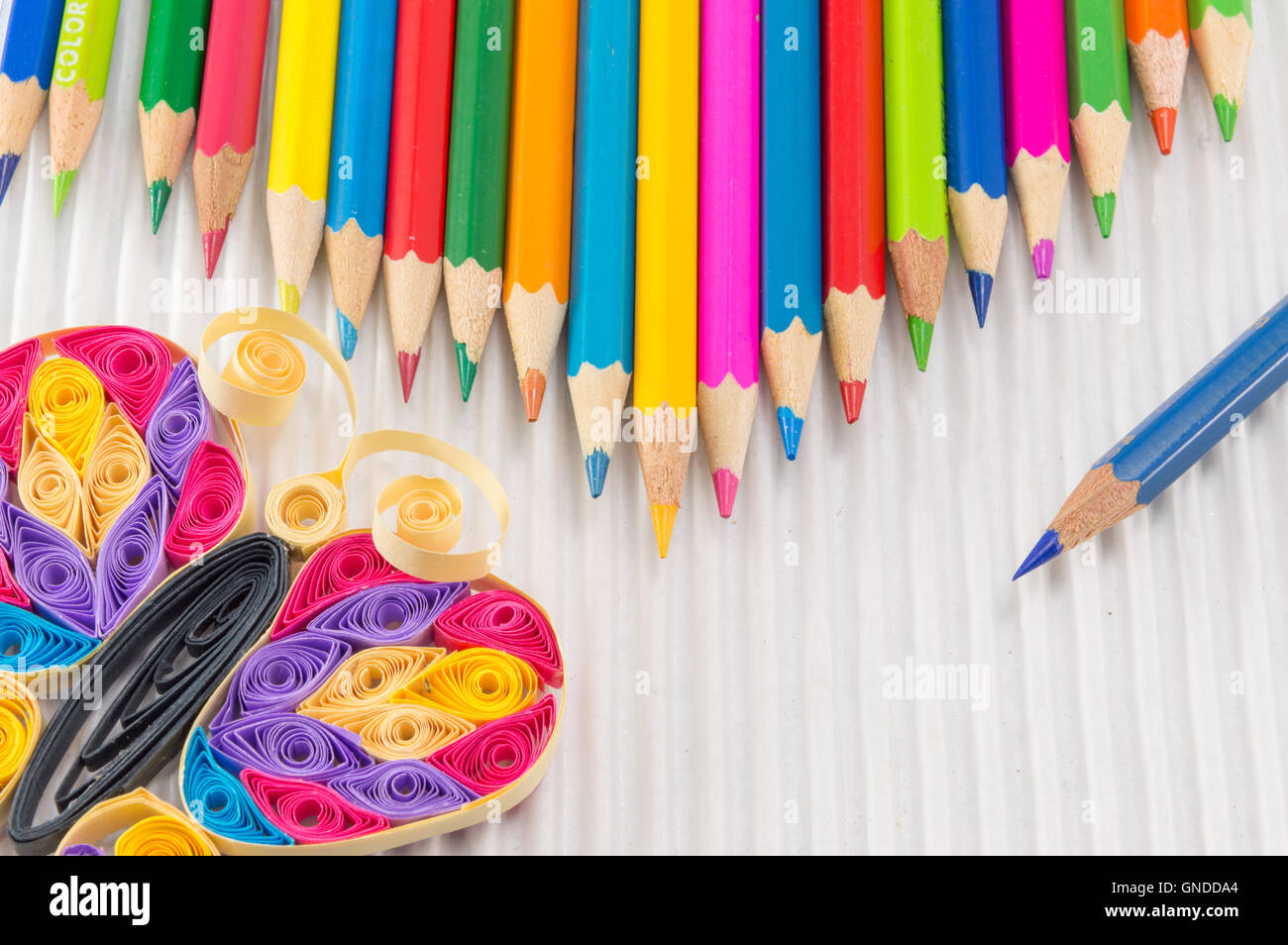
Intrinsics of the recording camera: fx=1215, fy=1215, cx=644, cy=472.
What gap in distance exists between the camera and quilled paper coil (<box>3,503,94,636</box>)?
0.69 metres

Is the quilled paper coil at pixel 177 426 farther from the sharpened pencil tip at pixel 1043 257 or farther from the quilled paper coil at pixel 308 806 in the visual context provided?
the sharpened pencil tip at pixel 1043 257

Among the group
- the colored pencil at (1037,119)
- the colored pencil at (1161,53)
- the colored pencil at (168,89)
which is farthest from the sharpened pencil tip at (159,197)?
the colored pencil at (1161,53)

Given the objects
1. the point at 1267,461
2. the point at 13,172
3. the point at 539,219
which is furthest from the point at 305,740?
the point at 1267,461

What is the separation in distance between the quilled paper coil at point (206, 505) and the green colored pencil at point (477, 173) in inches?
6.0

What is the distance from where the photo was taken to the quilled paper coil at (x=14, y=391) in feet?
2.39

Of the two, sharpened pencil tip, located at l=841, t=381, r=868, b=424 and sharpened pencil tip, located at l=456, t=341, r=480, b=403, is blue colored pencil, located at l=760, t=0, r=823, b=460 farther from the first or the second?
sharpened pencil tip, located at l=456, t=341, r=480, b=403

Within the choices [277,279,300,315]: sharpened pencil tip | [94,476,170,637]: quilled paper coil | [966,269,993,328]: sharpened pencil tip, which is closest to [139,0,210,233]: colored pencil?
[277,279,300,315]: sharpened pencil tip

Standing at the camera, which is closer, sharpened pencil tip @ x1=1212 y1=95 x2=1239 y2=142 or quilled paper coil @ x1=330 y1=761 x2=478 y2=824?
quilled paper coil @ x1=330 y1=761 x2=478 y2=824

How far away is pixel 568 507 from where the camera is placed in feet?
2.53

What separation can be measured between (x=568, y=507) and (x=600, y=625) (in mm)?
81

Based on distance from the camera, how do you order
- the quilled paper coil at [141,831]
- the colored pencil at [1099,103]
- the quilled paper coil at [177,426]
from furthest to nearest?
the colored pencil at [1099,103] → the quilled paper coil at [177,426] → the quilled paper coil at [141,831]

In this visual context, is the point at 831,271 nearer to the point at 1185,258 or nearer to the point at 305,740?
the point at 1185,258

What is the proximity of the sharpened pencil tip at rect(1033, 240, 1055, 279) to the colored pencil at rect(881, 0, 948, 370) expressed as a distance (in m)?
0.06

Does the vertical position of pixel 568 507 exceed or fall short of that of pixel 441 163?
it falls short
